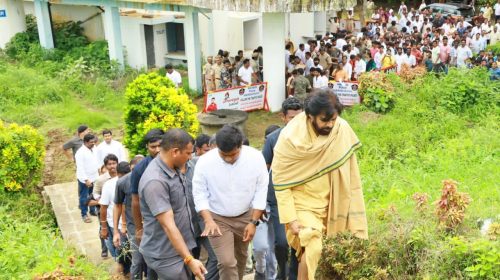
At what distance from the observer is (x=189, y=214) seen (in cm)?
455

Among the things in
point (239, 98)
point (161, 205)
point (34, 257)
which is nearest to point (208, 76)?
point (239, 98)

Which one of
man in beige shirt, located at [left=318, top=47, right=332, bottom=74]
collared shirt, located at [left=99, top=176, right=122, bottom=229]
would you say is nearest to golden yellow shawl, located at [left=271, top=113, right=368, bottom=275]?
collared shirt, located at [left=99, top=176, right=122, bottom=229]

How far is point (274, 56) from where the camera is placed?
44.0 ft

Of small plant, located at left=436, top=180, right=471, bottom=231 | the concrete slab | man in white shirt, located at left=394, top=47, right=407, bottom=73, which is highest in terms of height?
small plant, located at left=436, top=180, right=471, bottom=231

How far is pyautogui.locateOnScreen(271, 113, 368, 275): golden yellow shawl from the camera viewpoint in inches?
164

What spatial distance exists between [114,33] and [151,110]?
329 inches

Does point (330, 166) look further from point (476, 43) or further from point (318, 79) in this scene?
point (476, 43)

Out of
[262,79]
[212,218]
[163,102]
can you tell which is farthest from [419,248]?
[262,79]

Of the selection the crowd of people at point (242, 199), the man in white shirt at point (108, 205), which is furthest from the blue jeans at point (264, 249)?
the man in white shirt at point (108, 205)

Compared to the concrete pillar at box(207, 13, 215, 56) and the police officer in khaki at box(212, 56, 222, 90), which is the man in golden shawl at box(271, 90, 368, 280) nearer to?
the police officer in khaki at box(212, 56, 222, 90)

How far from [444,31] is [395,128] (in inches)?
383

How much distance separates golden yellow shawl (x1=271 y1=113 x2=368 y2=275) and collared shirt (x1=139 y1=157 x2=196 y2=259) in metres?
0.74

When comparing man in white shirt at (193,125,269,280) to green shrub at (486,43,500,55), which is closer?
man in white shirt at (193,125,269,280)

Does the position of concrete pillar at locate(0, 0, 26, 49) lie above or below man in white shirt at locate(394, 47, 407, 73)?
above
